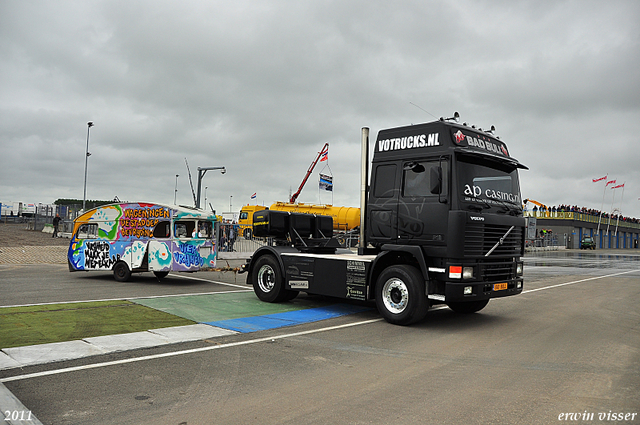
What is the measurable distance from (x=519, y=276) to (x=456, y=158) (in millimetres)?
2797

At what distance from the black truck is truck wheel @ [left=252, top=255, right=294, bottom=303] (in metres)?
1.21

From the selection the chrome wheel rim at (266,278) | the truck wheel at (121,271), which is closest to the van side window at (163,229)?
the truck wheel at (121,271)

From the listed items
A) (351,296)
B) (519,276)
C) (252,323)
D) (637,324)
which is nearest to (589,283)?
(637,324)

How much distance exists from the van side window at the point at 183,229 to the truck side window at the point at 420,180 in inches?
322

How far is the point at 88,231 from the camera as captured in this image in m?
16.0

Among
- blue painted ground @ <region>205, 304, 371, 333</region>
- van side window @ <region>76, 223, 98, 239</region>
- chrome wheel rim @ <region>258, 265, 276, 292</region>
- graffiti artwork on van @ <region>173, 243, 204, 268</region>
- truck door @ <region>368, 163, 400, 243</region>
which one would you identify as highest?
truck door @ <region>368, 163, 400, 243</region>

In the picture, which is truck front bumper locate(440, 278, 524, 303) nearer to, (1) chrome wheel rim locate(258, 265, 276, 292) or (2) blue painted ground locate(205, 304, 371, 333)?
(2) blue painted ground locate(205, 304, 371, 333)

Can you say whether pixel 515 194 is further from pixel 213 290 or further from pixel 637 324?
pixel 213 290

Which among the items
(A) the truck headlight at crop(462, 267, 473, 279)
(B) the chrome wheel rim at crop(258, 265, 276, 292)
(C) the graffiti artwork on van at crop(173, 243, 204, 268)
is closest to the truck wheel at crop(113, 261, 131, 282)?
(C) the graffiti artwork on van at crop(173, 243, 204, 268)

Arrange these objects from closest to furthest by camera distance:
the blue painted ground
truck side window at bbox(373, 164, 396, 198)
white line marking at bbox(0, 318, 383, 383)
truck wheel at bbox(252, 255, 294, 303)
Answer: white line marking at bbox(0, 318, 383, 383) → the blue painted ground → truck side window at bbox(373, 164, 396, 198) → truck wheel at bbox(252, 255, 294, 303)

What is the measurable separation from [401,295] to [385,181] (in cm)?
215

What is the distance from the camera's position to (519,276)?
930cm

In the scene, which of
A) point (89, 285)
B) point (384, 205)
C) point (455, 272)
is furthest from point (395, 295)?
point (89, 285)

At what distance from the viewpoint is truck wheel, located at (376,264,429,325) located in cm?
831
